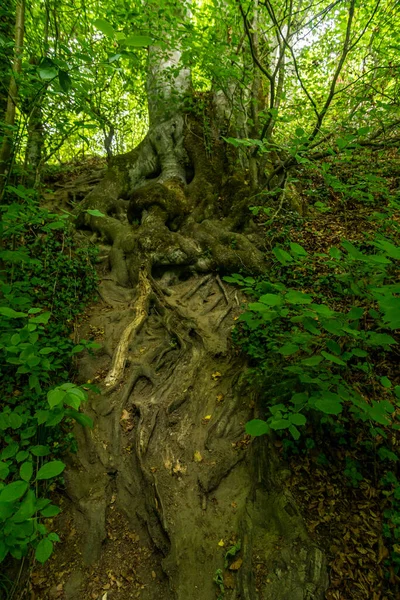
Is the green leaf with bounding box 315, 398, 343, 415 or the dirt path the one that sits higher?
the green leaf with bounding box 315, 398, 343, 415

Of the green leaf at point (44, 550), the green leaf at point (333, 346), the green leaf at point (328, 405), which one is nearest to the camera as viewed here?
the green leaf at point (44, 550)

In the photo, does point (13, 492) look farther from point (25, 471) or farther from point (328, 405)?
point (328, 405)

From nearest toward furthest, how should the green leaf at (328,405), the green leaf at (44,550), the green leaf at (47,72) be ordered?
the green leaf at (47,72)
the green leaf at (44,550)
the green leaf at (328,405)

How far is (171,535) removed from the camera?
228 cm

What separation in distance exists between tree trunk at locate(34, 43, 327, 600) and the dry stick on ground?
0.06 ft

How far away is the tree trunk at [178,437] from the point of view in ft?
6.82

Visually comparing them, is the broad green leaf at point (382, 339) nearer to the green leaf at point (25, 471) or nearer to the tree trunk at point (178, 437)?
the tree trunk at point (178, 437)

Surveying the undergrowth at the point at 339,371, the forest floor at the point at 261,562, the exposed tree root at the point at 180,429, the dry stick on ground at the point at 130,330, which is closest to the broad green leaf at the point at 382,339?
the undergrowth at the point at 339,371

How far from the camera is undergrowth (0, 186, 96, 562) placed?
146cm

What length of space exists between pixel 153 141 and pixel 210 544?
765cm

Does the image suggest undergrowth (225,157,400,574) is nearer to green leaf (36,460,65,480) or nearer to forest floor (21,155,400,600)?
forest floor (21,155,400,600)

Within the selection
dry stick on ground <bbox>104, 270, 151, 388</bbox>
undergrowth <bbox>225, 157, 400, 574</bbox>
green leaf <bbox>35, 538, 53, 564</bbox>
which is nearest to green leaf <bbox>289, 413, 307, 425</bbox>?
undergrowth <bbox>225, 157, 400, 574</bbox>

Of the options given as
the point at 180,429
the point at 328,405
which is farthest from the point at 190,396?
the point at 328,405

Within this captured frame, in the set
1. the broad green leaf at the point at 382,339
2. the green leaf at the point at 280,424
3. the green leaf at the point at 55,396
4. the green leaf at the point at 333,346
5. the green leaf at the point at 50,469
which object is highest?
the broad green leaf at the point at 382,339
